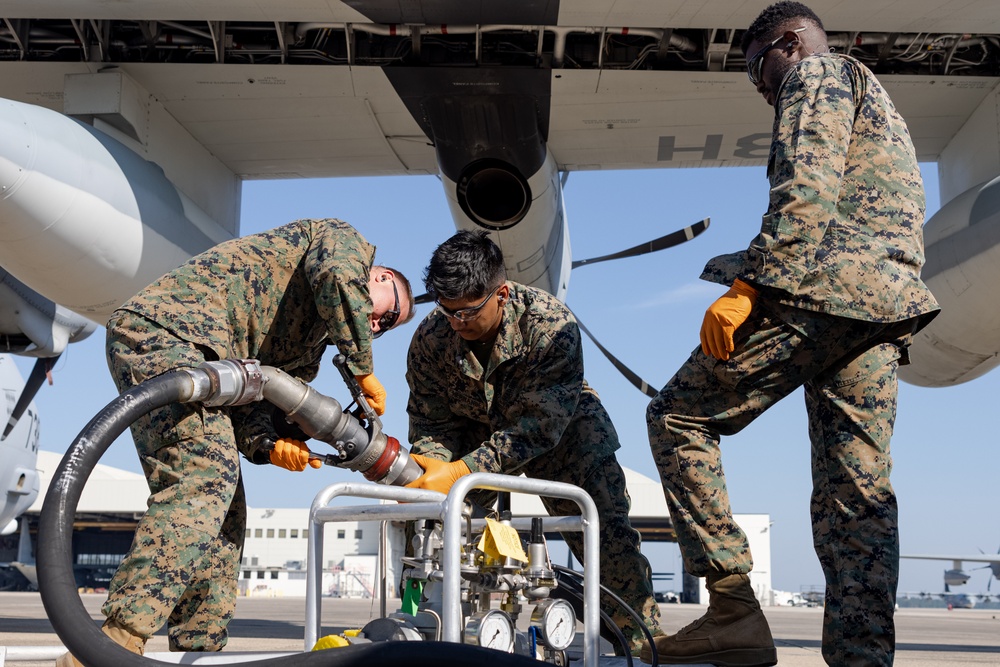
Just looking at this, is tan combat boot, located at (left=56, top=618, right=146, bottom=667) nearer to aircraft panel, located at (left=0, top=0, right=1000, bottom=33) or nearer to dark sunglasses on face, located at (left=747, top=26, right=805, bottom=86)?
dark sunglasses on face, located at (left=747, top=26, right=805, bottom=86)

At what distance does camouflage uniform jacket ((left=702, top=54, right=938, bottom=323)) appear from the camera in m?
3.23

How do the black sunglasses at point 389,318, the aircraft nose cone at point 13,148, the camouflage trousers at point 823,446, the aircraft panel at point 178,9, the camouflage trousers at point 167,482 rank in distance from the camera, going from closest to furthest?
the camouflage trousers at point 823,446 → the camouflage trousers at point 167,482 → the black sunglasses at point 389,318 → the aircraft nose cone at point 13,148 → the aircraft panel at point 178,9

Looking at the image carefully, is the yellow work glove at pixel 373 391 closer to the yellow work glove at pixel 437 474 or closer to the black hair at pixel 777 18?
the yellow work glove at pixel 437 474

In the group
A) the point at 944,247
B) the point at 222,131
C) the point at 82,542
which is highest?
the point at 222,131

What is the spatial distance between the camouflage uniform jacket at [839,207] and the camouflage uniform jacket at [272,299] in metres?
1.46

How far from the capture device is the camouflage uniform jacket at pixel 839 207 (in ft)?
10.6

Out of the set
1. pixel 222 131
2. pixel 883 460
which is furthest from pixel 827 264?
pixel 222 131

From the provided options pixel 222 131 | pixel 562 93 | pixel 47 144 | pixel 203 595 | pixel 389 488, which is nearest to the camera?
pixel 389 488

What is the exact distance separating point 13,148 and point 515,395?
3926 millimetres

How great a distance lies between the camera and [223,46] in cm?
771

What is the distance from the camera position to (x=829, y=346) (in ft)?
10.9

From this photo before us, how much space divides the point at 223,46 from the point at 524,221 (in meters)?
2.78

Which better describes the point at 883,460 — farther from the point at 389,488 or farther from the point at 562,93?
the point at 562,93

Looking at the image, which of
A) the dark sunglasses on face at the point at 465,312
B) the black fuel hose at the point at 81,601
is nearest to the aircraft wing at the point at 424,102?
the dark sunglasses on face at the point at 465,312
